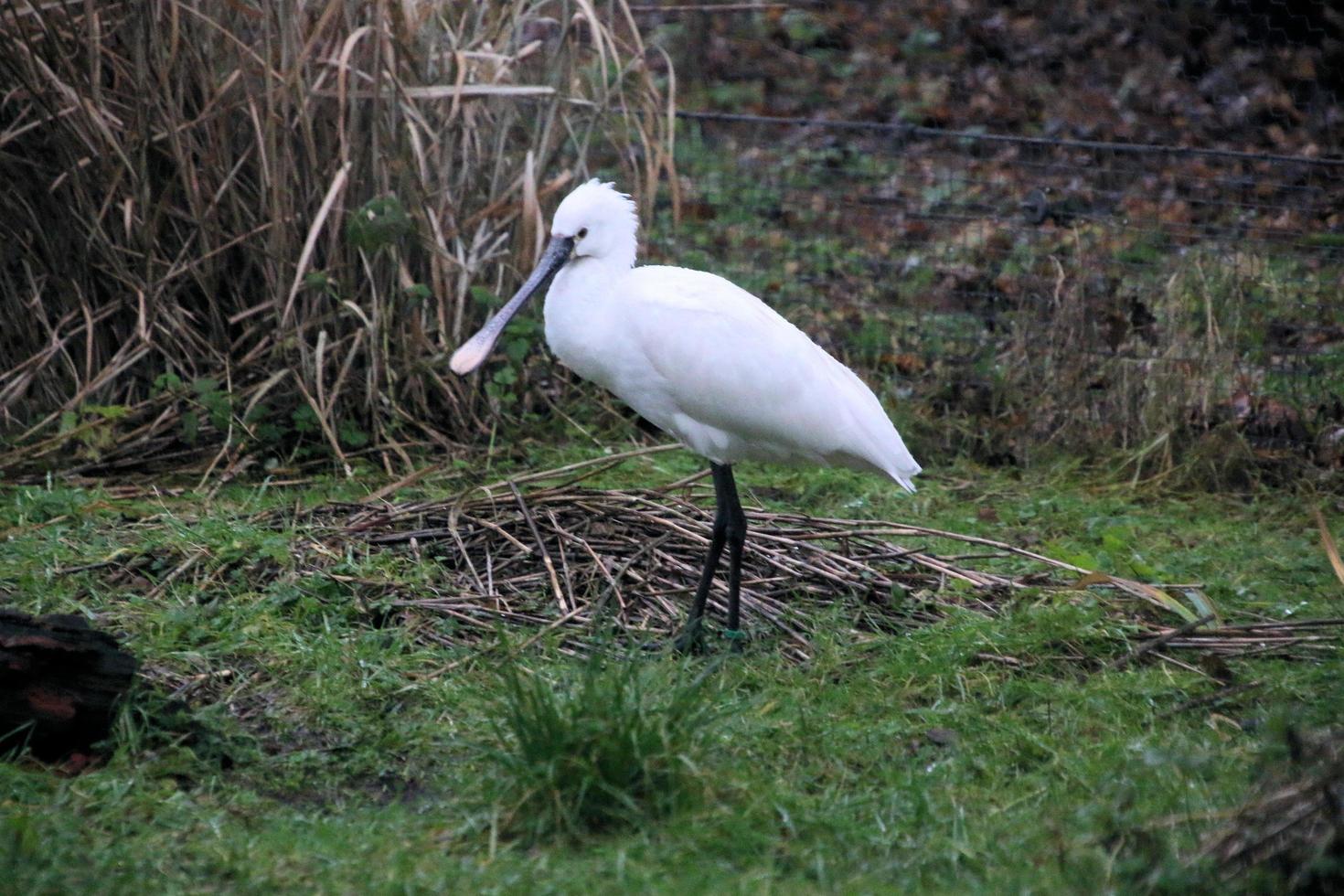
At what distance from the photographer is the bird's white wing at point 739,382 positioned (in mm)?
4176

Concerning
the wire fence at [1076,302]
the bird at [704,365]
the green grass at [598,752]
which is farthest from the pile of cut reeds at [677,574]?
the wire fence at [1076,302]

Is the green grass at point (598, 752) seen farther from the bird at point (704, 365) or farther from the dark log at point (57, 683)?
the bird at point (704, 365)

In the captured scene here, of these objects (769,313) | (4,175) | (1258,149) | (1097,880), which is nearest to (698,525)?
(769,313)

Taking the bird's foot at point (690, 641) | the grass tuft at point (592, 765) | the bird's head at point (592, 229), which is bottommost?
the bird's foot at point (690, 641)

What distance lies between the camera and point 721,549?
4312 millimetres

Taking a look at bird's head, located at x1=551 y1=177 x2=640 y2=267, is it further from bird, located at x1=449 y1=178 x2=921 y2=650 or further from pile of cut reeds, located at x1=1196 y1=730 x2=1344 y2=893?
pile of cut reeds, located at x1=1196 y1=730 x2=1344 y2=893

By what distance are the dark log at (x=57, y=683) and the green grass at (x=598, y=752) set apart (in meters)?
0.07

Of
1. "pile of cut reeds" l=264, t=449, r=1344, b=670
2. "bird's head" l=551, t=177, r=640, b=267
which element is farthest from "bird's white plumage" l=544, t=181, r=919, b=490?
"pile of cut reeds" l=264, t=449, r=1344, b=670

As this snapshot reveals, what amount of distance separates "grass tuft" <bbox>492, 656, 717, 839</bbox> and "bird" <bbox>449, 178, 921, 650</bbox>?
116cm

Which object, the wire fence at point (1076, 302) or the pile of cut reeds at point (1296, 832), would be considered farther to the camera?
the wire fence at point (1076, 302)

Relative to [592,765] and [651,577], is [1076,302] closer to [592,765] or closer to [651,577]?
[651,577]

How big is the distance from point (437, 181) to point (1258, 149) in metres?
6.59

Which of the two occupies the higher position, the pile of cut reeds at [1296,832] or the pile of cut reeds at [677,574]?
the pile of cut reeds at [1296,832]

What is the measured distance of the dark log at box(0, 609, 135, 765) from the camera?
10.2ft
